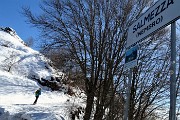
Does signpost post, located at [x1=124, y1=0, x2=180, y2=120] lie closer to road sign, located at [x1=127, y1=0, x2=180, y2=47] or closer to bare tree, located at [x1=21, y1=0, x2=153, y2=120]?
road sign, located at [x1=127, y1=0, x2=180, y2=47]

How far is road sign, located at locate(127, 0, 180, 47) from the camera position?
9.97ft

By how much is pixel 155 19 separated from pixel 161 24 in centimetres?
20

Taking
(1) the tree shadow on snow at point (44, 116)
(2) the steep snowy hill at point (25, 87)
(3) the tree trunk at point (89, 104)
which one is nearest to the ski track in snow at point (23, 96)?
(2) the steep snowy hill at point (25, 87)

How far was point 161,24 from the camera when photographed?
3275 millimetres

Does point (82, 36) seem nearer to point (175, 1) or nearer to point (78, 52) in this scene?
point (78, 52)

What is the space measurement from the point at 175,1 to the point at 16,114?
17.8m

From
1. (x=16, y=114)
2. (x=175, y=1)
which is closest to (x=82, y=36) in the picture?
(x=16, y=114)

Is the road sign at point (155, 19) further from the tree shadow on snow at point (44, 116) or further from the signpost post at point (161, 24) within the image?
the tree shadow on snow at point (44, 116)

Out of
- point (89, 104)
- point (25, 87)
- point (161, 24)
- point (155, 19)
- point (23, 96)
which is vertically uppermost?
point (25, 87)

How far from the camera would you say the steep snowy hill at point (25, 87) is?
64.4 feet

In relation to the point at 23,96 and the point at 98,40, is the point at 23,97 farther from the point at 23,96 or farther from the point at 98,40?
the point at 98,40

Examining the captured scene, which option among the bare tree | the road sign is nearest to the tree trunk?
the bare tree

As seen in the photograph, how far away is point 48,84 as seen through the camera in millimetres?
41938

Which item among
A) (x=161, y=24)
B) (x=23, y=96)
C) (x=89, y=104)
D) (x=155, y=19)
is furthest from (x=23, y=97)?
(x=161, y=24)
